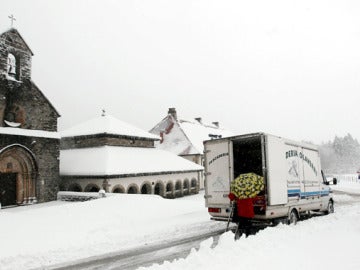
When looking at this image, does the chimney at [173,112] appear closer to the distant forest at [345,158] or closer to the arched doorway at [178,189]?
the arched doorway at [178,189]

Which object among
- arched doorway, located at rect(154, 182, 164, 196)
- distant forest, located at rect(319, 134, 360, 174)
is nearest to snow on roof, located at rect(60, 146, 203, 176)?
arched doorway, located at rect(154, 182, 164, 196)

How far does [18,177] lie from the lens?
22.4 m

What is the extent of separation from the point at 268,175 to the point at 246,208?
1.35m

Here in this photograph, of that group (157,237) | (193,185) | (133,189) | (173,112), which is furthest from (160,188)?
(173,112)

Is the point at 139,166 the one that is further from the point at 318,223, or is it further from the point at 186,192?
the point at 318,223

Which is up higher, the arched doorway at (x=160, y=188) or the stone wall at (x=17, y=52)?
the stone wall at (x=17, y=52)

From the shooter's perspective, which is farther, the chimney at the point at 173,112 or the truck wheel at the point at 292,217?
the chimney at the point at 173,112

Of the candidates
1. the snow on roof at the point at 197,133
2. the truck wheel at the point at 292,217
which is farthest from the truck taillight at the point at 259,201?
the snow on roof at the point at 197,133

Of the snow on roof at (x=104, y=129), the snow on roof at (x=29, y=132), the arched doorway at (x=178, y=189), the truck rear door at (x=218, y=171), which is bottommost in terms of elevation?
the arched doorway at (x=178, y=189)

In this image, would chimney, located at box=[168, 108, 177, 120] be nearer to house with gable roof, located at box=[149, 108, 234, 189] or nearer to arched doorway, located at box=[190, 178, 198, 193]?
house with gable roof, located at box=[149, 108, 234, 189]

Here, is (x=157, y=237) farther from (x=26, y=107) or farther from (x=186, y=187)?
(x=186, y=187)

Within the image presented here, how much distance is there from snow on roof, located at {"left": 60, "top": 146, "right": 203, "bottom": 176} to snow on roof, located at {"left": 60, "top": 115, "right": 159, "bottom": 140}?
1.54 metres

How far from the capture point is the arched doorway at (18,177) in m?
21.8

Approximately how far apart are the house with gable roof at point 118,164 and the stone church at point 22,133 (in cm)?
339
